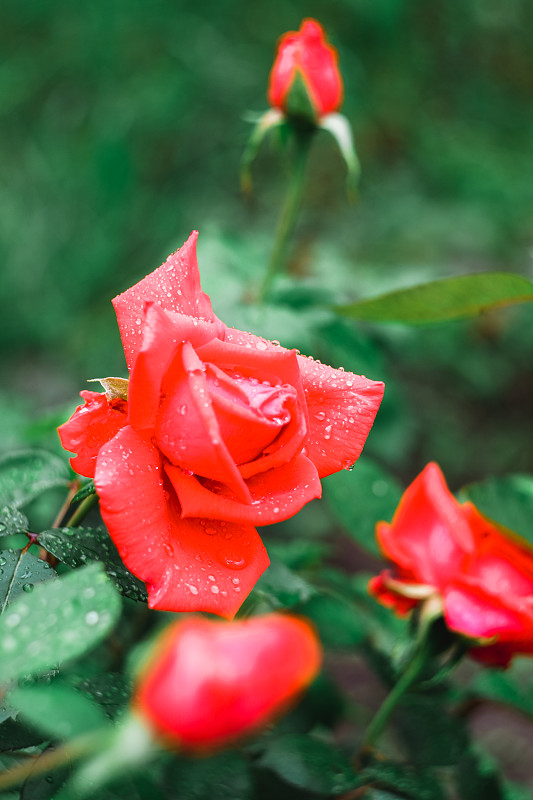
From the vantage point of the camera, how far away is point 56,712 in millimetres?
301

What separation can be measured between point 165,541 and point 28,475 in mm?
180

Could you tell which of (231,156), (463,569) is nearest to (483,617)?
(463,569)

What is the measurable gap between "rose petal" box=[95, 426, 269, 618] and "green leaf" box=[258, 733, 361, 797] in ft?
0.74

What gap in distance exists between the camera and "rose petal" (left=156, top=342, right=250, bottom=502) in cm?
38

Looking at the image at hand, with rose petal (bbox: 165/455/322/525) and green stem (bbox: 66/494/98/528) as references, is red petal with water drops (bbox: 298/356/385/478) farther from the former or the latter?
green stem (bbox: 66/494/98/528)

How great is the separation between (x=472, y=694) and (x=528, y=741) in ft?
2.17

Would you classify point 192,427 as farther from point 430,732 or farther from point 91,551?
point 430,732

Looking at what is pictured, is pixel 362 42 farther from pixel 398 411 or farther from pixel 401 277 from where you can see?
pixel 398 411

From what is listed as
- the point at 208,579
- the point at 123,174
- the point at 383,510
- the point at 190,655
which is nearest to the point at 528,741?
the point at 383,510

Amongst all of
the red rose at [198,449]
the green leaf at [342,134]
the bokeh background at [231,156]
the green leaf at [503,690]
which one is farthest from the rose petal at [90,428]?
the bokeh background at [231,156]

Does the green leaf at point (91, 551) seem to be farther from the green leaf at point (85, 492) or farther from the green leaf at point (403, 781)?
the green leaf at point (403, 781)

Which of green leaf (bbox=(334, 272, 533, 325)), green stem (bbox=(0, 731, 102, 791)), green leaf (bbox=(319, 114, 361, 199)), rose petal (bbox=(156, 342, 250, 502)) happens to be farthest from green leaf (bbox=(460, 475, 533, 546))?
green leaf (bbox=(319, 114, 361, 199))

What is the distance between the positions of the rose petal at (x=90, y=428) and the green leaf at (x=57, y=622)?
0.35ft

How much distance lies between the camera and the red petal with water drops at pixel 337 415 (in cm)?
46
